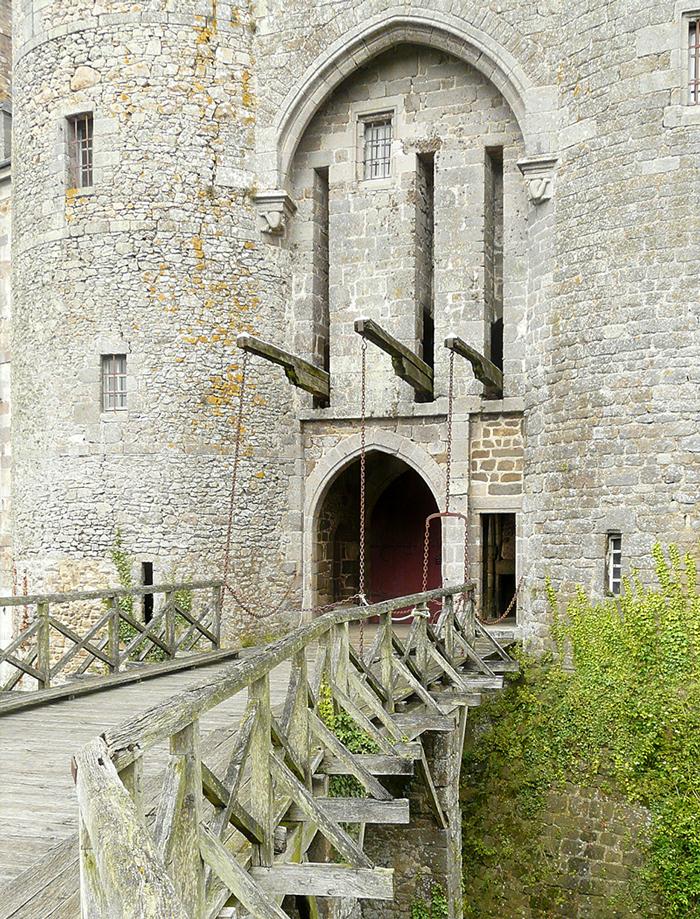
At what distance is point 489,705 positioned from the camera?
32.6 feet

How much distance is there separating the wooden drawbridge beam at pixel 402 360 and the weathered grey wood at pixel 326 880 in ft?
18.8

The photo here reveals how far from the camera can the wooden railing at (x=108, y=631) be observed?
283 inches

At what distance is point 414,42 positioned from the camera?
11156 millimetres

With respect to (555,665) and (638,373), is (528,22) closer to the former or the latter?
(638,373)

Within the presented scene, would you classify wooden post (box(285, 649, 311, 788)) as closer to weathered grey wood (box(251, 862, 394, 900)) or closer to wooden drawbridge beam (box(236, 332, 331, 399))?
weathered grey wood (box(251, 862, 394, 900))

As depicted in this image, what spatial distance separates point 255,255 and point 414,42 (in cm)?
302

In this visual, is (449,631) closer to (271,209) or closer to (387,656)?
(387,656)

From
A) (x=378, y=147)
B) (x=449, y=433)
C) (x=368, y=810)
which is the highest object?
(x=378, y=147)

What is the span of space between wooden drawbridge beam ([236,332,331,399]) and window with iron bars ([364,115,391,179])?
252 centimetres

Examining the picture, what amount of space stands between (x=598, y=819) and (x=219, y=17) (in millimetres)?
9633

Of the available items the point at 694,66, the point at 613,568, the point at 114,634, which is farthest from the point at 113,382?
the point at 694,66

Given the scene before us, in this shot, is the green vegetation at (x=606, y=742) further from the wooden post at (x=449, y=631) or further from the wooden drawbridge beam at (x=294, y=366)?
the wooden drawbridge beam at (x=294, y=366)

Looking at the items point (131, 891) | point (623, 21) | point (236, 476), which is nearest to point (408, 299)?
point (236, 476)

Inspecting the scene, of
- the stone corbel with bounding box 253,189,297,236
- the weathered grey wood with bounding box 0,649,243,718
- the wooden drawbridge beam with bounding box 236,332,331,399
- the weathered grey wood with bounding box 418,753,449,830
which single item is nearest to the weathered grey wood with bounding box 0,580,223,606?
the weathered grey wood with bounding box 0,649,243,718
